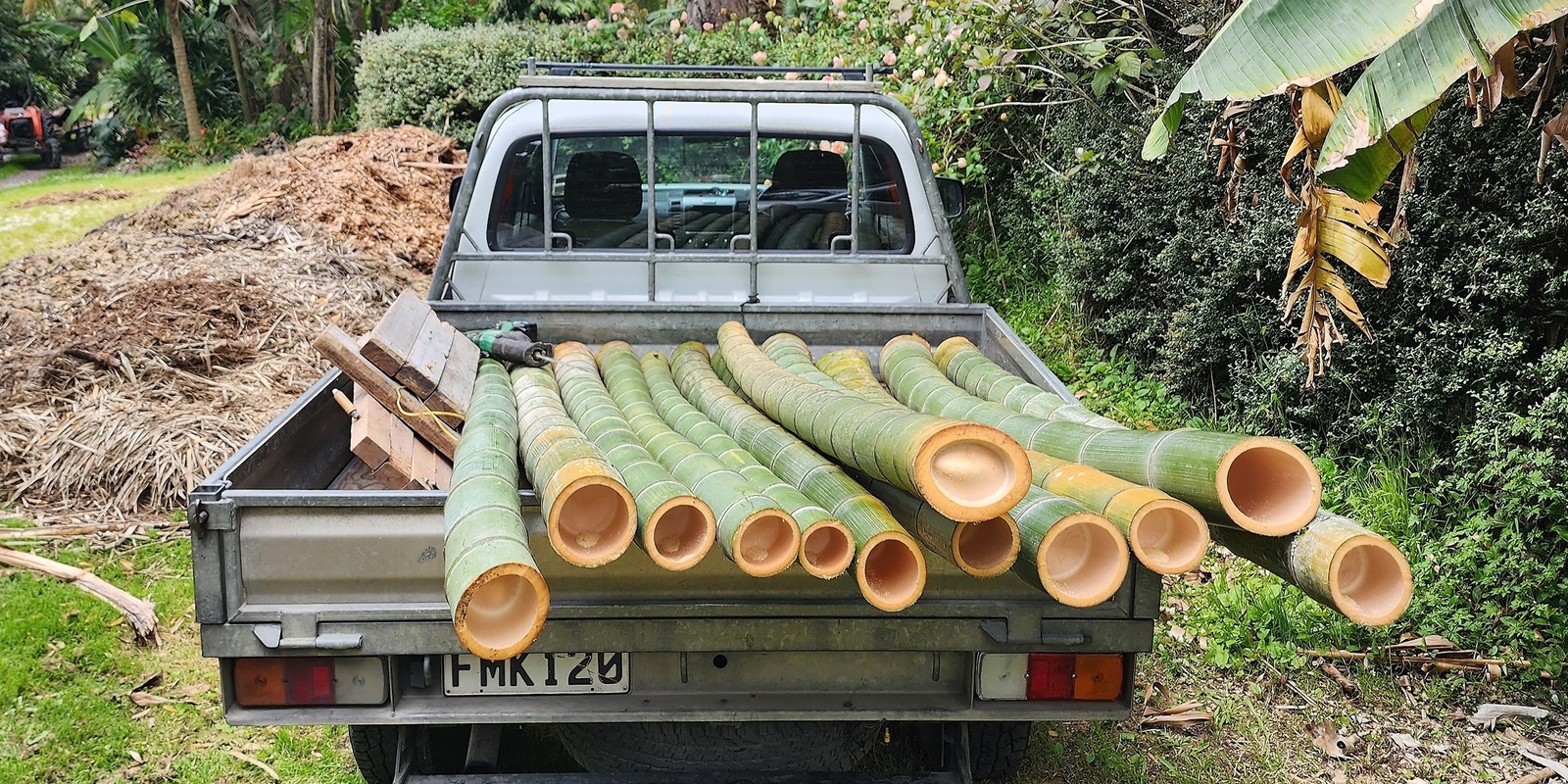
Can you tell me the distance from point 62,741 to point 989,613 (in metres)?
3.20

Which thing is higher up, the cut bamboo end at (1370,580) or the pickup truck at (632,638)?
the cut bamboo end at (1370,580)

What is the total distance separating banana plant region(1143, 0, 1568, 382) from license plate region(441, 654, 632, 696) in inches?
86.4

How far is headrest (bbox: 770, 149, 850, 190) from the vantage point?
5.20m

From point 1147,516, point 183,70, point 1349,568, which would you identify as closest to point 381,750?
point 1147,516

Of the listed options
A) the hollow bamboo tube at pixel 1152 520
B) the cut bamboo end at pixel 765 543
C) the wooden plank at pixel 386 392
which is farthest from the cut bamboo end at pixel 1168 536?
the wooden plank at pixel 386 392

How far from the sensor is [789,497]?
230cm

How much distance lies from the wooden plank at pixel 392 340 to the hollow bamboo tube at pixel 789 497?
0.87 metres

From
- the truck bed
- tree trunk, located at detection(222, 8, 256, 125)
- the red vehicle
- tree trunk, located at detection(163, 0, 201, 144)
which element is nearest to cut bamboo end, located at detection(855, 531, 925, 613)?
the truck bed

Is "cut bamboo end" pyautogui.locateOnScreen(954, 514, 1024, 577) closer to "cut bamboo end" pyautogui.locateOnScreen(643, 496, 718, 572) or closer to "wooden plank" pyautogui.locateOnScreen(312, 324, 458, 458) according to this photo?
"cut bamboo end" pyautogui.locateOnScreen(643, 496, 718, 572)

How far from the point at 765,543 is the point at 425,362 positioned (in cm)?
187

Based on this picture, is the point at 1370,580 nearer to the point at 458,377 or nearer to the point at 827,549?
the point at 827,549

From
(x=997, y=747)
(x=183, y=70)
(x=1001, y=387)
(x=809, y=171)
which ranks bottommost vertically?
(x=997, y=747)

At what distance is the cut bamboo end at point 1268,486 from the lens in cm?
203

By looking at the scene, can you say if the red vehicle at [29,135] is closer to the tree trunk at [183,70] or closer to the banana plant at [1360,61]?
the tree trunk at [183,70]
